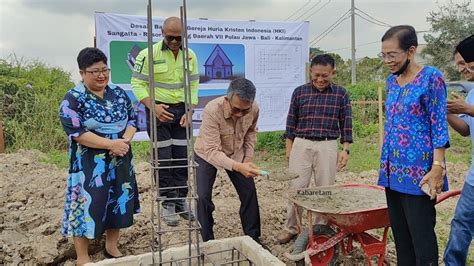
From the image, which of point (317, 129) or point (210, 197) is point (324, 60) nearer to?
point (317, 129)

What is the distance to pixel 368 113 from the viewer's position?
12.5m

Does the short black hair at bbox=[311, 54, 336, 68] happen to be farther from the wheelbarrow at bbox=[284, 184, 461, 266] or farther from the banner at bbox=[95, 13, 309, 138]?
the banner at bbox=[95, 13, 309, 138]

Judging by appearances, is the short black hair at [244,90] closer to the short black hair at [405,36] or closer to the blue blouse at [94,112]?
the blue blouse at [94,112]

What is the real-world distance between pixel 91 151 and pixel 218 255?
42.9 inches

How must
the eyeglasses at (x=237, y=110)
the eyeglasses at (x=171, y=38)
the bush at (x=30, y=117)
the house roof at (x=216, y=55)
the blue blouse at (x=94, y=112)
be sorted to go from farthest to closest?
the bush at (x=30, y=117)
the house roof at (x=216, y=55)
the eyeglasses at (x=171, y=38)
the eyeglasses at (x=237, y=110)
the blue blouse at (x=94, y=112)

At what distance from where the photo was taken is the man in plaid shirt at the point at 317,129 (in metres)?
3.59

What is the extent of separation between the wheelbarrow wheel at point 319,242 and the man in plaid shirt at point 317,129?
606mm

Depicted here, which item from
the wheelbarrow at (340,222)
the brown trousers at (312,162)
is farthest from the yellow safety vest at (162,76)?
the wheelbarrow at (340,222)

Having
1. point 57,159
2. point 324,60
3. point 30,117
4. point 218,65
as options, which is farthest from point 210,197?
point 30,117

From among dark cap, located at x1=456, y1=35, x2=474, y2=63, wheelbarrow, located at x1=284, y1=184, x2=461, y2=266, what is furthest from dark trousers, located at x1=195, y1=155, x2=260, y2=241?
dark cap, located at x1=456, y1=35, x2=474, y2=63

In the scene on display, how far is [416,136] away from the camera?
2240mm

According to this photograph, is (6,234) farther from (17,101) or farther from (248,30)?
(17,101)

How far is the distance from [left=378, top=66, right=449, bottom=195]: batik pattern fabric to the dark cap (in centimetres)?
45

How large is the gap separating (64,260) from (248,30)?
168 inches
